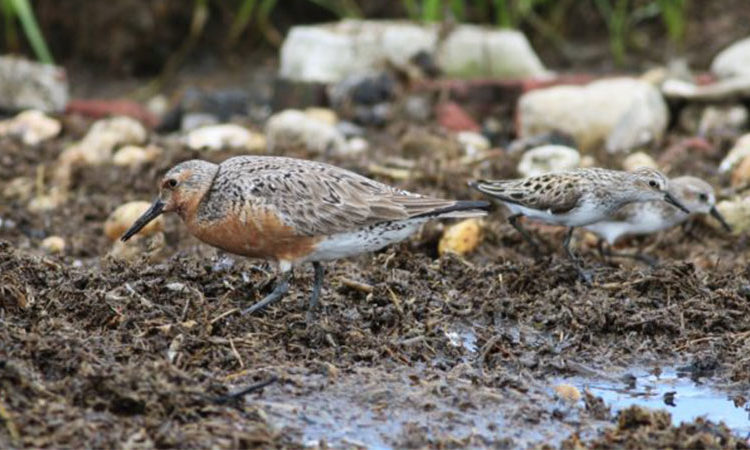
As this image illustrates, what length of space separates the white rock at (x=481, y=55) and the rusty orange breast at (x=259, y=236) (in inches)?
286

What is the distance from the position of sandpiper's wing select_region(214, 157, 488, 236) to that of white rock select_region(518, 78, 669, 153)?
5395 mm

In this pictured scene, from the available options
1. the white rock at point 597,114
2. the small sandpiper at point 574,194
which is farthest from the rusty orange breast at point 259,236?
the white rock at point 597,114

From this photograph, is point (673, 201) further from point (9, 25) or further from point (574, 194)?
point (9, 25)

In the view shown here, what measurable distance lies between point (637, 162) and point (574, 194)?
304cm

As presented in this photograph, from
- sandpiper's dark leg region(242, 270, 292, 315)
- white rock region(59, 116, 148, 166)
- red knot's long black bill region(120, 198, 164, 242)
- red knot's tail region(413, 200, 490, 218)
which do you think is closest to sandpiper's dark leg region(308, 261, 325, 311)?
sandpiper's dark leg region(242, 270, 292, 315)

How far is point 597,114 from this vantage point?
12.2 metres

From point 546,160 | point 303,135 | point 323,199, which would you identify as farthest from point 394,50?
point 323,199

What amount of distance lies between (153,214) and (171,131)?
21.1 feet

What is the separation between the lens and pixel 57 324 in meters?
6.12

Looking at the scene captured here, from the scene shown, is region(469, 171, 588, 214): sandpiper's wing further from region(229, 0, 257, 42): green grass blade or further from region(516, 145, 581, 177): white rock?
region(229, 0, 257, 42): green grass blade

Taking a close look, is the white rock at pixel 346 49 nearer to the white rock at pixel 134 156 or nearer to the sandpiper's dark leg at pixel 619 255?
the white rock at pixel 134 156

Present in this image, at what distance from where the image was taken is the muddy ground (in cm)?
534

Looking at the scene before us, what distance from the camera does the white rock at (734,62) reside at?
1320cm

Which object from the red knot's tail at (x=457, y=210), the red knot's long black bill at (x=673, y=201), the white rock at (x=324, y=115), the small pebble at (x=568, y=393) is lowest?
the white rock at (x=324, y=115)
